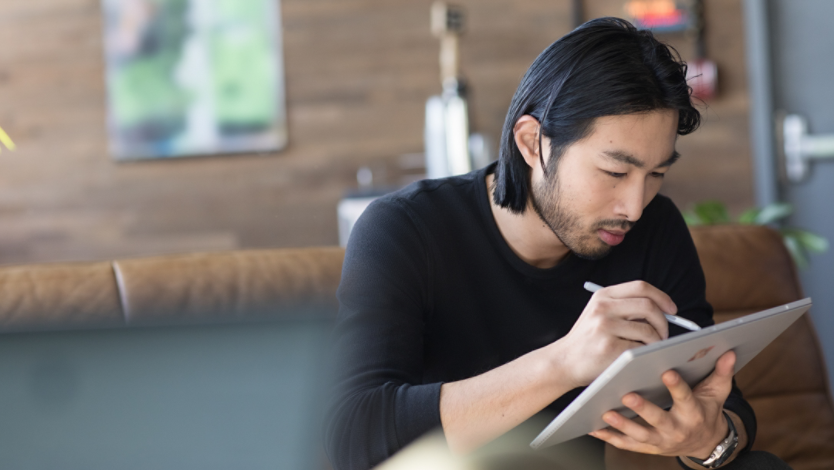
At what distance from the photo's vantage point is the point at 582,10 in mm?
3551

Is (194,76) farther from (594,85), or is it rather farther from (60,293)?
(594,85)

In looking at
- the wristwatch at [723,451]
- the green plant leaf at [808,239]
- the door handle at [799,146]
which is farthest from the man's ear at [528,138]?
the door handle at [799,146]

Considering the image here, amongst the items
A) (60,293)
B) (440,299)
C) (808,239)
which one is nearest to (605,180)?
(440,299)

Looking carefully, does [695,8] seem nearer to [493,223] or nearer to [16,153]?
[493,223]

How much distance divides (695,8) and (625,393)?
306 cm

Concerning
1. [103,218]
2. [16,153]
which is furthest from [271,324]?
[16,153]

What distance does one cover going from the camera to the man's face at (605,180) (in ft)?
3.53

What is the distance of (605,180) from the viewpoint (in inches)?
43.8

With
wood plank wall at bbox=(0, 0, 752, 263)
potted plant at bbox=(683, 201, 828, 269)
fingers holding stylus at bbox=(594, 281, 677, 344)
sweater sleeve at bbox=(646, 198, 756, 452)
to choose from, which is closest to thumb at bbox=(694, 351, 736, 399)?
fingers holding stylus at bbox=(594, 281, 677, 344)

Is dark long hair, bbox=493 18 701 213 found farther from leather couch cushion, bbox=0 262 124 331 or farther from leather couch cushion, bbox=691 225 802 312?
leather couch cushion, bbox=0 262 124 331

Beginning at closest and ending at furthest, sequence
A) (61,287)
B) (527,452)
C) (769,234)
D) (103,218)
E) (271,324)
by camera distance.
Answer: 1. (271,324)
2. (527,452)
3. (61,287)
4. (769,234)
5. (103,218)

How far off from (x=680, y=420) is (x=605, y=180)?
0.37m

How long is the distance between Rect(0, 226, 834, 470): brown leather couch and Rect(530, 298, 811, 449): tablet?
0.40m

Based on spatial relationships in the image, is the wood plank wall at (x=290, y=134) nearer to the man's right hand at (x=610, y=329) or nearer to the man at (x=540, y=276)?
the man at (x=540, y=276)
